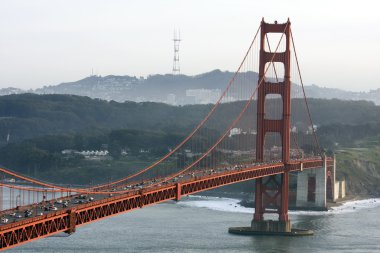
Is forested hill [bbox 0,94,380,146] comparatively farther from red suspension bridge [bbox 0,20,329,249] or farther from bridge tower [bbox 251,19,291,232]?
bridge tower [bbox 251,19,291,232]

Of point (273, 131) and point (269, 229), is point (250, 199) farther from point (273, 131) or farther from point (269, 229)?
point (269, 229)

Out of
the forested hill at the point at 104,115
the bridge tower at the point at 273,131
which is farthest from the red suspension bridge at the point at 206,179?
the forested hill at the point at 104,115

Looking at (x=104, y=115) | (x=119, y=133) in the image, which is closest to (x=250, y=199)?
(x=119, y=133)

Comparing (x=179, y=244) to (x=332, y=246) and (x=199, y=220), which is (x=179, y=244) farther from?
(x=199, y=220)

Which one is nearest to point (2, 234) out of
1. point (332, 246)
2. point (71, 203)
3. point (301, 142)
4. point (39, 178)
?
point (71, 203)

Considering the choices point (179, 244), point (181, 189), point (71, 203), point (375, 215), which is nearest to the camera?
point (71, 203)

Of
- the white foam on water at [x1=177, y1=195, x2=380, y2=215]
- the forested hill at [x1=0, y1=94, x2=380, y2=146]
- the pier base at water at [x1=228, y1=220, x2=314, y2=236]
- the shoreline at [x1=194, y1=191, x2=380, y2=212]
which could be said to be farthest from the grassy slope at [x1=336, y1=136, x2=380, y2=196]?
the forested hill at [x1=0, y1=94, x2=380, y2=146]

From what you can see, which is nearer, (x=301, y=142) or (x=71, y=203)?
(x=71, y=203)
